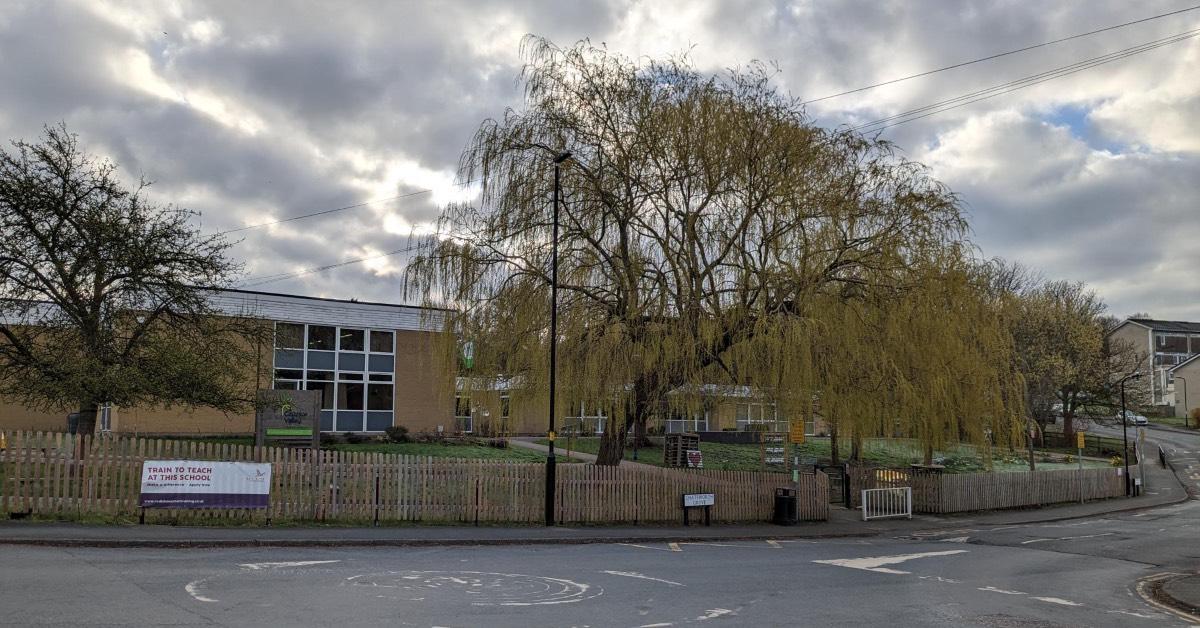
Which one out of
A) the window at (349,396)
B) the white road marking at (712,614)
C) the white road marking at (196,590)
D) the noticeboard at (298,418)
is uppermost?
the window at (349,396)

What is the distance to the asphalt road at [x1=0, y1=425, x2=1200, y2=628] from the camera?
9680 mm

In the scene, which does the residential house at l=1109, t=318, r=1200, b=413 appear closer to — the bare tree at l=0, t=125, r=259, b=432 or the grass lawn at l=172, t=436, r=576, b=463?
the grass lawn at l=172, t=436, r=576, b=463

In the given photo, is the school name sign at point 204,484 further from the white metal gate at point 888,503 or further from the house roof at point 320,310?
the house roof at point 320,310

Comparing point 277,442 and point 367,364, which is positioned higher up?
point 367,364

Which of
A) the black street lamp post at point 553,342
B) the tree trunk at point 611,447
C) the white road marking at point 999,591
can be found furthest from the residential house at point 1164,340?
the white road marking at point 999,591

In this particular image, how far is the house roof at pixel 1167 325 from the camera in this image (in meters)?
119

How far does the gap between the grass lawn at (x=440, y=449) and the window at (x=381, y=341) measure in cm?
627

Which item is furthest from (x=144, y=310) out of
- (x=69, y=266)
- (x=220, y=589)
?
(x=220, y=589)

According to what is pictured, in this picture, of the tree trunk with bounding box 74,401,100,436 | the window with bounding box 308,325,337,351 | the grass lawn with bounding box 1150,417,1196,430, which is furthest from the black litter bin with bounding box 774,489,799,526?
the grass lawn with bounding box 1150,417,1196,430

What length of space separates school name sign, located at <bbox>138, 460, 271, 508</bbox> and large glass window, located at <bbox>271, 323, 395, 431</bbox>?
2420cm

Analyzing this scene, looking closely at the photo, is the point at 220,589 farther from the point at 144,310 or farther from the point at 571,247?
the point at 144,310

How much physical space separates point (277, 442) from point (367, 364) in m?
8.12

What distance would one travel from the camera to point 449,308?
73.2 ft

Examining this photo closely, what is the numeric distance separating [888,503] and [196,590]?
22431 millimetres
